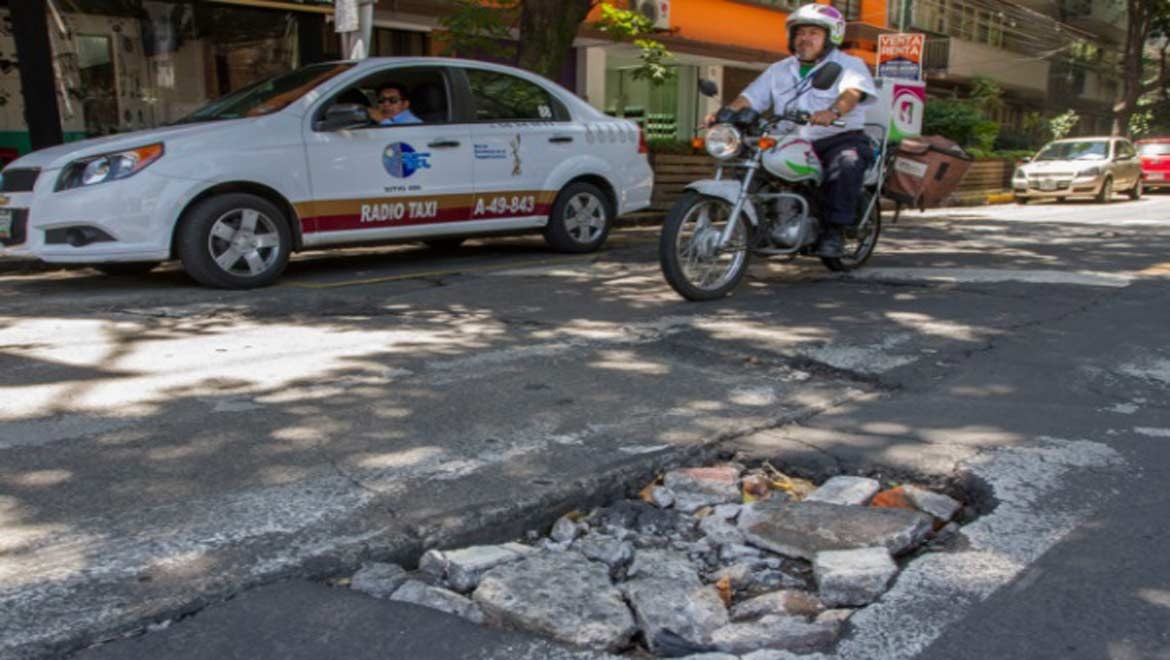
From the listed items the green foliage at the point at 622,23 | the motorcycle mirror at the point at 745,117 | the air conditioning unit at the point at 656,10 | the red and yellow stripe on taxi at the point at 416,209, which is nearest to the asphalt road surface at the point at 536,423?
the red and yellow stripe on taxi at the point at 416,209

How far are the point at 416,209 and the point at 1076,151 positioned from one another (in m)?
18.7

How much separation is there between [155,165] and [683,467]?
4.65m

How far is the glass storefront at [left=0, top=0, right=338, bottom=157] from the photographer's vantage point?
473 inches

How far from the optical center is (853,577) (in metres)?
2.56

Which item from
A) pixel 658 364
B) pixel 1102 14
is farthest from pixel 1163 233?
pixel 1102 14

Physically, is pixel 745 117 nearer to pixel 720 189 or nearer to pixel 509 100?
pixel 720 189

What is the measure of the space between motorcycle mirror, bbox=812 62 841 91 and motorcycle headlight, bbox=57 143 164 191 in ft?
14.3

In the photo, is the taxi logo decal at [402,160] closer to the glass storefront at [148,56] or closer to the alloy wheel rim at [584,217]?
the alloy wheel rim at [584,217]

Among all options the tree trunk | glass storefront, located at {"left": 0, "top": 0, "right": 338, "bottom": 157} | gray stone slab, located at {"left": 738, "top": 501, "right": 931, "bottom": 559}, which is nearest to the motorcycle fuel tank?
gray stone slab, located at {"left": 738, "top": 501, "right": 931, "bottom": 559}

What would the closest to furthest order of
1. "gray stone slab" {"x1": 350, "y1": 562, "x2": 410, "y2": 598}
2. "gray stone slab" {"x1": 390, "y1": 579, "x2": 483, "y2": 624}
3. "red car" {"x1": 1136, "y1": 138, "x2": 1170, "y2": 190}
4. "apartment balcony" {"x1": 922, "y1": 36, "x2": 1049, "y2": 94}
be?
"gray stone slab" {"x1": 390, "y1": 579, "x2": 483, "y2": 624}, "gray stone slab" {"x1": 350, "y1": 562, "x2": 410, "y2": 598}, "red car" {"x1": 1136, "y1": 138, "x2": 1170, "y2": 190}, "apartment balcony" {"x1": 922, "y1": 36, "x2": 1049, "y2": 94}

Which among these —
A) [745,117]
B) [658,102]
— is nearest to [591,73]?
[658,102]

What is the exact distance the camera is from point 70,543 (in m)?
2.70

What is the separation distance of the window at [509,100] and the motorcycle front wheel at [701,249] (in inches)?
110

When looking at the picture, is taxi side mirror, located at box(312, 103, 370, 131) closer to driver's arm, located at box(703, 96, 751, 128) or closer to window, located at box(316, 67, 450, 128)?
window, located at box(316, 67, 450, 128)
